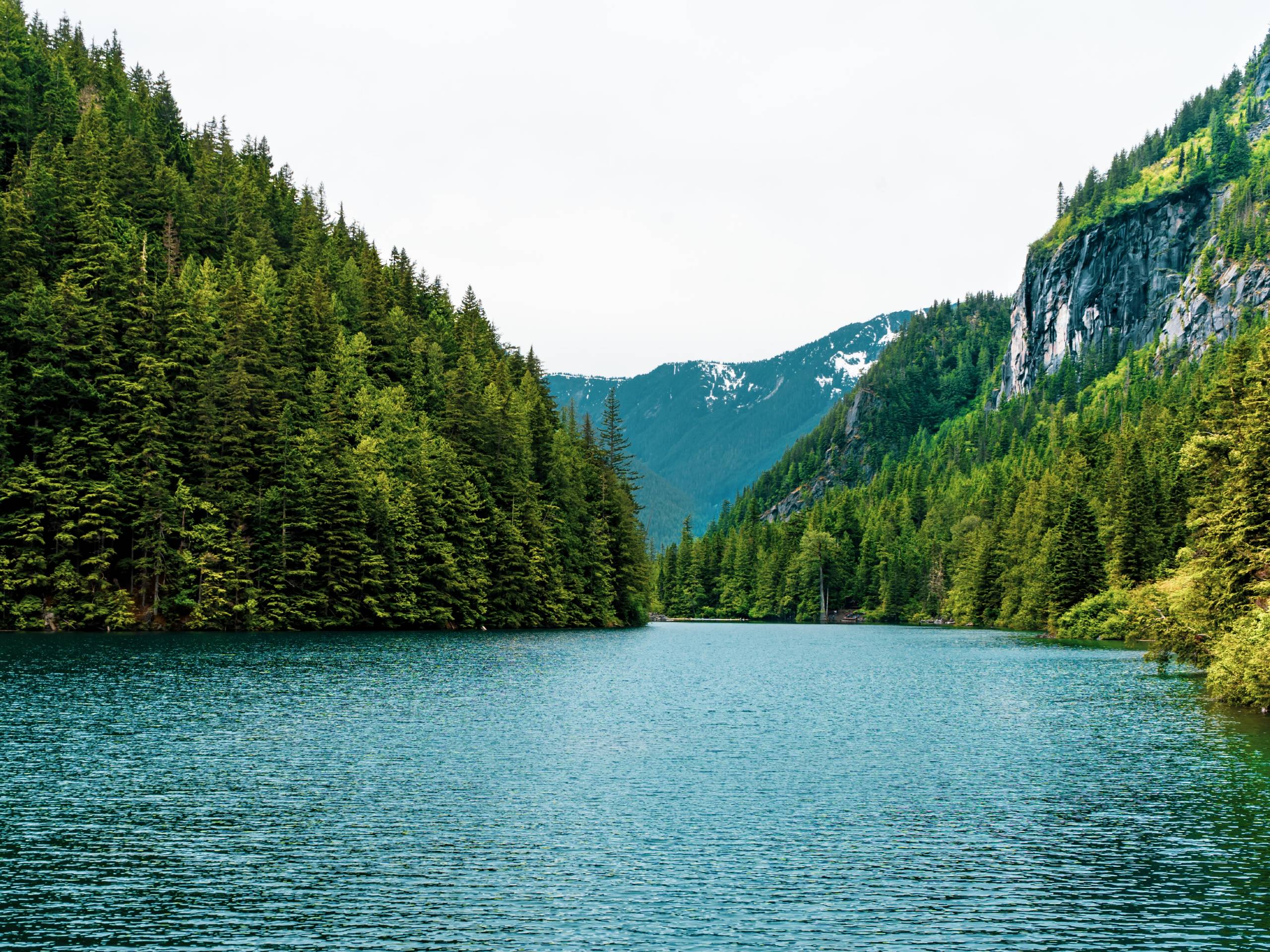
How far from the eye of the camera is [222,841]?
25.7 meters

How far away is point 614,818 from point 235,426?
3325 inches

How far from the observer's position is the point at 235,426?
10219cm

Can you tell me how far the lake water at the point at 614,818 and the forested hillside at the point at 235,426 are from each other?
1485 inches

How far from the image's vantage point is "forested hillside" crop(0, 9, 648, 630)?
9344 cm

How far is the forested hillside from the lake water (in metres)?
37.7

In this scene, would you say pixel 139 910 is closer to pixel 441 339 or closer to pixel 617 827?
pixel 617 827

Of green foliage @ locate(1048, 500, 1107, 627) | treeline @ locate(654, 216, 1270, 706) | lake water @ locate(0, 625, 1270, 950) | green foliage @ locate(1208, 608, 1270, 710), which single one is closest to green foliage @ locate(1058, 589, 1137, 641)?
treeline @ locate(654, 216, 1270, 706)

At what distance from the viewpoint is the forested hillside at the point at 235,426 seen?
93.4 meters

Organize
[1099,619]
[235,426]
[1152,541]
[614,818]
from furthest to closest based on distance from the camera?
[1099,619]
[1152,541]
[235,426]
[614,818]

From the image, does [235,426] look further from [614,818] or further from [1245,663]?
[1245,663]

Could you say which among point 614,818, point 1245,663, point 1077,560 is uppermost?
point 1077,560

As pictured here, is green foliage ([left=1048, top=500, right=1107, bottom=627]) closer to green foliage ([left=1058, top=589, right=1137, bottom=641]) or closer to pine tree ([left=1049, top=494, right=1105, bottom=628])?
pine tree ([left=1049, top=494, right=1105, bottom=628])

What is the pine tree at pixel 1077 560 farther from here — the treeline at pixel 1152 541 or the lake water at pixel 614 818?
the lake water at pixel 614 818

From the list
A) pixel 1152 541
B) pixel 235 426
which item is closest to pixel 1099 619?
pixel 1152 541
